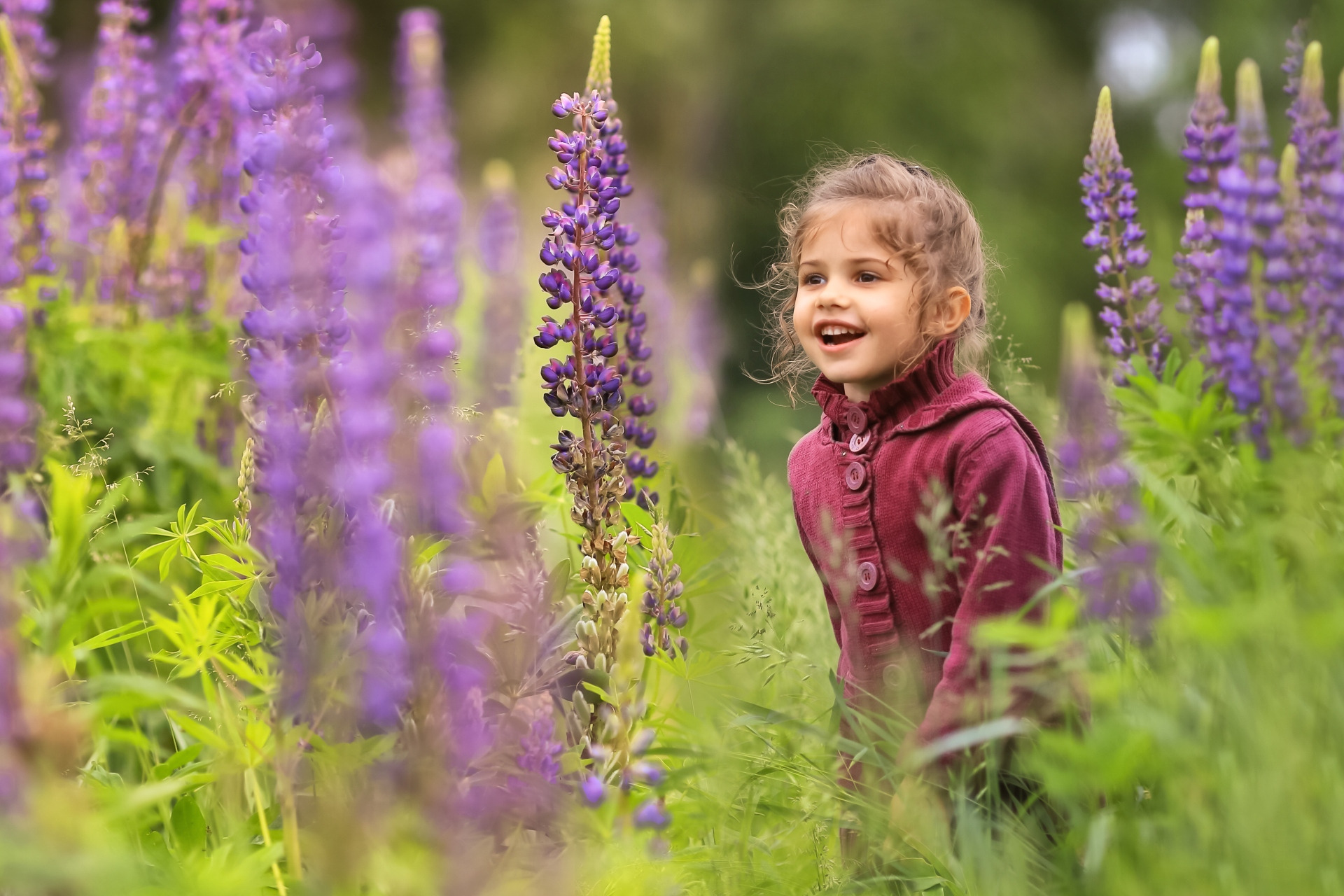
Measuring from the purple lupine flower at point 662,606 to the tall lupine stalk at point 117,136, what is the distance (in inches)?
105

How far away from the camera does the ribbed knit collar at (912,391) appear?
2.34 m

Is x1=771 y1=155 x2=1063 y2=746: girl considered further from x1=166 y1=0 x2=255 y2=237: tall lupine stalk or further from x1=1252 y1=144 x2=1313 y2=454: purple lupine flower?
x1=166 y1=0 x2=255 y2=237: tall lupine stalk

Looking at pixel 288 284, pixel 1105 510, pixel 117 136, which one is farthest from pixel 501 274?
pixel 1105 510

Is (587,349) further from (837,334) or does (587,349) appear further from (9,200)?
(9,200)

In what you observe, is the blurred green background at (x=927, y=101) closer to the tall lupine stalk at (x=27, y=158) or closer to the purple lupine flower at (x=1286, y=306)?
the tall lupine stalk at (x=27, y=158)

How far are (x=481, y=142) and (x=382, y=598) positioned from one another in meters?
15.1

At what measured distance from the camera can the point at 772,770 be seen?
2.16 meters

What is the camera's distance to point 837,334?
93.1 inches

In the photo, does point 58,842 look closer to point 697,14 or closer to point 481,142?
point 697,14

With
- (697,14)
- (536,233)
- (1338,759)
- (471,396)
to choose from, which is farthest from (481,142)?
(1338,759)

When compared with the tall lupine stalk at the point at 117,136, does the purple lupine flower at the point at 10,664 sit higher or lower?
lower

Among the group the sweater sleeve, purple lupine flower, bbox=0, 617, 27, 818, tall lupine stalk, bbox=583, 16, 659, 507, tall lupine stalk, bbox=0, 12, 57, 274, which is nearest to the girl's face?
the sweater sleeve

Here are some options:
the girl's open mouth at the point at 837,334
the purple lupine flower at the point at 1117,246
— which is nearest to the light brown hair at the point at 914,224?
the girl's open mouth at the point at 837,334

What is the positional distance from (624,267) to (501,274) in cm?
358
